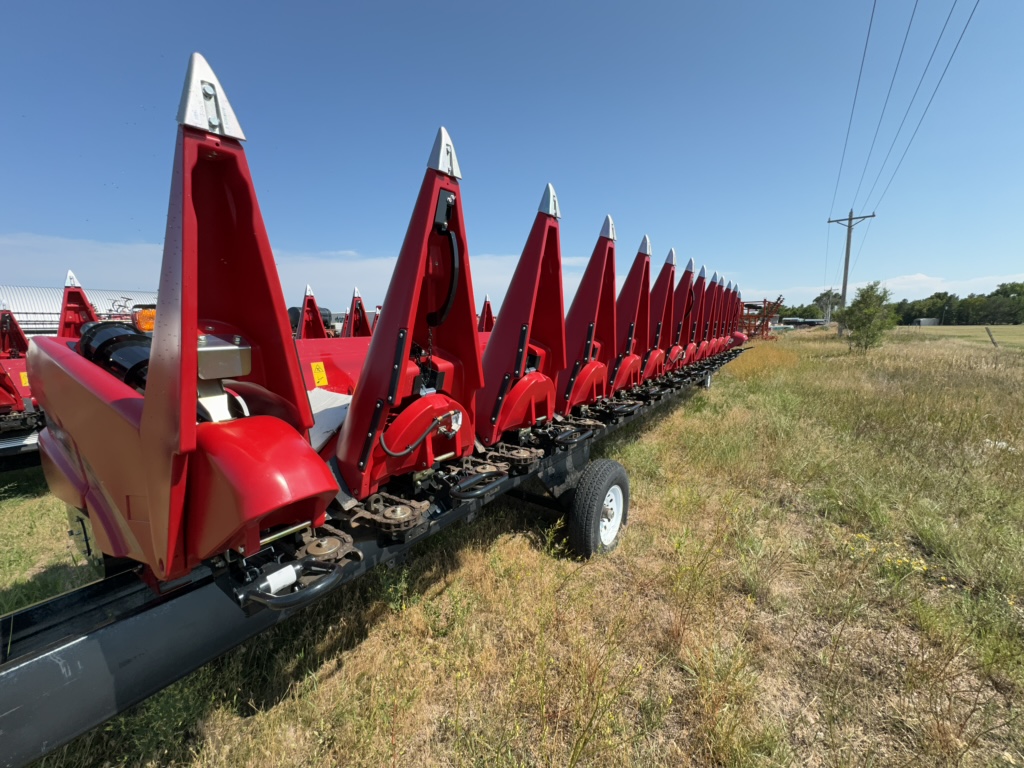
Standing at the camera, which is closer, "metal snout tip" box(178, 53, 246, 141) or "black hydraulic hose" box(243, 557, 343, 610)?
"metal snout tip" box(178, 53, 246, 141)

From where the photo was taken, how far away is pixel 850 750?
2.06m

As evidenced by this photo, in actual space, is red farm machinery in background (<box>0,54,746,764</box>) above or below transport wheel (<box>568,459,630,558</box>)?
above

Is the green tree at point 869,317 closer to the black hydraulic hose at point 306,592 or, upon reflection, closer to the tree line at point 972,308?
the black hydraulic hose at point 306,592

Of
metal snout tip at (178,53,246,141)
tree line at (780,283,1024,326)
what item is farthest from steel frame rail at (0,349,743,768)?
tree line at (780,283,1024,326)

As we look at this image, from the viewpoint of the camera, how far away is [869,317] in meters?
19.0

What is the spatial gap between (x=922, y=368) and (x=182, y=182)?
17.7 m

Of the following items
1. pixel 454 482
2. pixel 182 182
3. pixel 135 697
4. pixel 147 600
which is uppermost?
pixel 182 182

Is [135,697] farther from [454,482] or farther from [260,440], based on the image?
[454,482]

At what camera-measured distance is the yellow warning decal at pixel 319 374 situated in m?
3.34

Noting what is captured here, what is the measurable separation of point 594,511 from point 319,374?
2.26 m

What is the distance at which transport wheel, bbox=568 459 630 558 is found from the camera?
133 inches

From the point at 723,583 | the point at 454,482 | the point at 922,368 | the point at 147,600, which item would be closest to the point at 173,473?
the point at 147,600

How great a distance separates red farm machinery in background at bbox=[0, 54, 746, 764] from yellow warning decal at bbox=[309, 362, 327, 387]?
2.03 feet

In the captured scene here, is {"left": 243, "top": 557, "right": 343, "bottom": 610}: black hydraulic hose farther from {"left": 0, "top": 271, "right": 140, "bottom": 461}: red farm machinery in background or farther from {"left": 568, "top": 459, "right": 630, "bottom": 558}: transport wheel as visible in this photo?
{"left": 0, "top": 271, "right": 140, "bottom": 461}: red farm machinery in background
